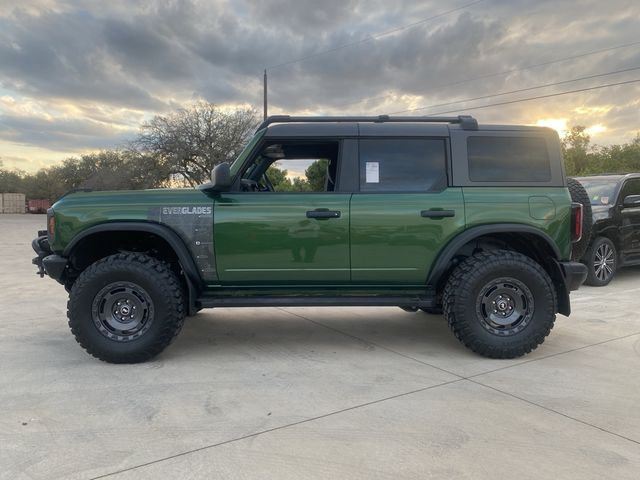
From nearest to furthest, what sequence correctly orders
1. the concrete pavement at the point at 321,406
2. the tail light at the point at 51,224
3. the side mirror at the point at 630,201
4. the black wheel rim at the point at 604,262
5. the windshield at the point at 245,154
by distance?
the concrete pavement at the point at 321,406 < the tail light at the point at 51,224 < the windshield at the point at 245,154 < the side mirror at the point at 630,201 < the black wheel rim at the point at 604,262

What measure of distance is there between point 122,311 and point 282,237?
150 cm

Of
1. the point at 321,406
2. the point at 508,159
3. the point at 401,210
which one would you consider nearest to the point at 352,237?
the point at 401,210

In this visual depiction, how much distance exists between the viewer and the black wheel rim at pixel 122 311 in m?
4.03

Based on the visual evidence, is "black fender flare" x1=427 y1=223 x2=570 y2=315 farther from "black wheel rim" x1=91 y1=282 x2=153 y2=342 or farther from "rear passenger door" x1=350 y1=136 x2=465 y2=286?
"black wheel rim" x1=91 y1=282 x2=153 y2=342

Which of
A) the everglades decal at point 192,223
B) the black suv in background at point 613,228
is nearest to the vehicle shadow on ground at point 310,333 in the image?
the everglades decal at point 192,223

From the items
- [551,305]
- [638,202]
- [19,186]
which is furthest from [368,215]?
[19,186]

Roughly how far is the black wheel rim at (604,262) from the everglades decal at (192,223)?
6.37 meters

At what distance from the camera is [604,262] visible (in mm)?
7770

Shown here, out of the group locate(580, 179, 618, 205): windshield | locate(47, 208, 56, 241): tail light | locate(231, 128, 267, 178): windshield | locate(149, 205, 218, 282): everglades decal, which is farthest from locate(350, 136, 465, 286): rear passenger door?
locate(580, 179, 618, 205): windshield

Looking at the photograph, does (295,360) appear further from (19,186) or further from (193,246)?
(19,186)

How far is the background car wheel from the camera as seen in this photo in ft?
24.9

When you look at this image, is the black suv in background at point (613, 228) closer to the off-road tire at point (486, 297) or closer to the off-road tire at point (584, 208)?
the off-road tire at point (584, 208)

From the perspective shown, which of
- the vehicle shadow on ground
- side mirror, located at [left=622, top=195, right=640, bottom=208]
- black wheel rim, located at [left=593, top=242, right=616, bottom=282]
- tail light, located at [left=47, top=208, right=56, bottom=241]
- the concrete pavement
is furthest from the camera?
black wheel rim, located at [left=593, top=242, right=616, bottom=282]

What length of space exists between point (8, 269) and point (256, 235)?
7.59 meters
